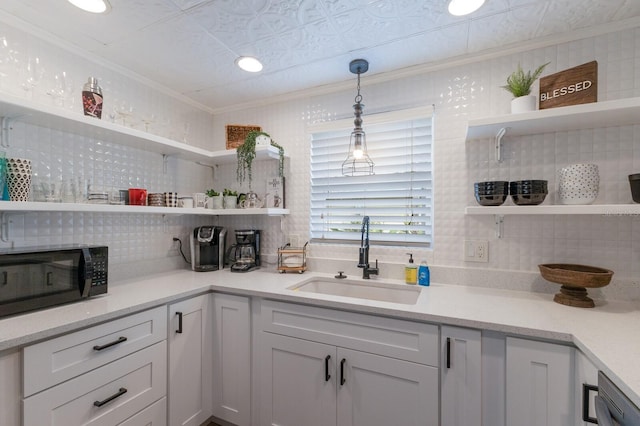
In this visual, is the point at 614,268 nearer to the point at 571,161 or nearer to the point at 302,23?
the point at 571,161

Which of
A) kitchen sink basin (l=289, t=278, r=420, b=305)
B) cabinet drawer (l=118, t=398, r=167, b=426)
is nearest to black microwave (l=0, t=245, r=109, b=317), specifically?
cabinet drawer (l=118, t=398, r=167, b=426)

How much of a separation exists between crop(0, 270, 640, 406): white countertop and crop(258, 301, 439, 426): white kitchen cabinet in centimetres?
9

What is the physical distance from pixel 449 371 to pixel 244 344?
3.55 feet

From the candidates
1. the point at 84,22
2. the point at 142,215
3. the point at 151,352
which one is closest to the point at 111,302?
the point at 151,352

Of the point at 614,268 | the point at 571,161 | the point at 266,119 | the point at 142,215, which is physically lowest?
Result: the point at 614,268

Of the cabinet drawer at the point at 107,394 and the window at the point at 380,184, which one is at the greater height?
the window at the point at 380,184

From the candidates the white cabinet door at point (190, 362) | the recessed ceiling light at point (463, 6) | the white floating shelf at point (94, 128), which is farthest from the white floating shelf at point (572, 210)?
the white cabinet door at point (190, 362)

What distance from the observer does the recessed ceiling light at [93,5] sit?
127cm

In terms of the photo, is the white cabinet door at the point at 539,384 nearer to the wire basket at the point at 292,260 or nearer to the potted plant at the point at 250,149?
the wire basket at the point at 292,260

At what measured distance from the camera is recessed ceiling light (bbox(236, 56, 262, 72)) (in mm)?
1738

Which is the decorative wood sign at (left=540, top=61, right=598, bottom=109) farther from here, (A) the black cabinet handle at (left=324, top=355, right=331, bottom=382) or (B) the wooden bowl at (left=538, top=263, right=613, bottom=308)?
(A) the black cabinet handle at (left=324, top=355, right=331, bottom=382)

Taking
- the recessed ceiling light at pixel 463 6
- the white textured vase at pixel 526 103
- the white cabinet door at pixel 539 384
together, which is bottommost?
the white cabinet door at pixel 539 384

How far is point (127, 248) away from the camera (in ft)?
6.25

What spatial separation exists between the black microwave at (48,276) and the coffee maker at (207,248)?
29.4 inches
